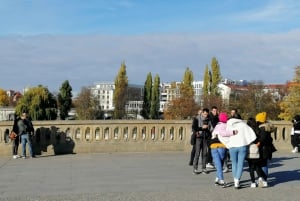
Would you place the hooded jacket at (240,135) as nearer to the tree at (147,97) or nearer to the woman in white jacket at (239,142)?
the woman in white jacket at (239,142)

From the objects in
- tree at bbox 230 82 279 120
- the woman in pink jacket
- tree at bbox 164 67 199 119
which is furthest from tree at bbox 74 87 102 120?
the woman in pink jacket

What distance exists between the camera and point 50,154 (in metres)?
18.1

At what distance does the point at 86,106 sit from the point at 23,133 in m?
88.0

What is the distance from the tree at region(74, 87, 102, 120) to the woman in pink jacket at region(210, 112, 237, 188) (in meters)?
90.9

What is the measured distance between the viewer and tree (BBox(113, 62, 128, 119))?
110750mm

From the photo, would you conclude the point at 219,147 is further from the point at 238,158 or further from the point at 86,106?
the point at 86,106

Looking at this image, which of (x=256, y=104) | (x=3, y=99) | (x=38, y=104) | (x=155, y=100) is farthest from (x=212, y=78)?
(x=3, y=99)

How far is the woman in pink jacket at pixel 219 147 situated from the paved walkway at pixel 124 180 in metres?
0.24

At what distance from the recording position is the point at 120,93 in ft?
362

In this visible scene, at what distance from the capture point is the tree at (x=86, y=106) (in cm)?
10262

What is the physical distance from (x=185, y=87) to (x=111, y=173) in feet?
302

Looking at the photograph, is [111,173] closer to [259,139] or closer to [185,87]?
[259,139]

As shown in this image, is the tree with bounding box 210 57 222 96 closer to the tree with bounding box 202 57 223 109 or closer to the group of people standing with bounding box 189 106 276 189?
the tree with bounding box 202 57 223 109

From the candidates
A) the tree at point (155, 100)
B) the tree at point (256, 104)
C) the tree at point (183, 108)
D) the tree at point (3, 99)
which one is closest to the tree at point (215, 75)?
the tree at point (183, 108)
